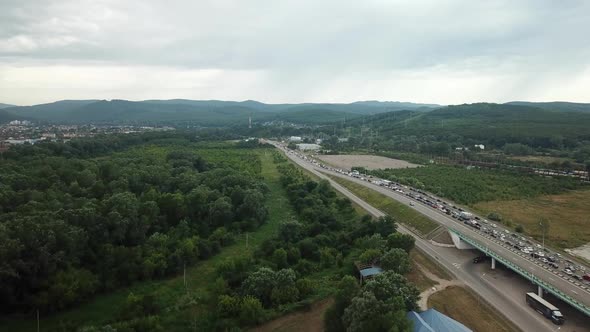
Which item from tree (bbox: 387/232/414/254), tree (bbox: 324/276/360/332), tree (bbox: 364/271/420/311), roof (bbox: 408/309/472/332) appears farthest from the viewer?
tree (bbox: 387/232/414/254)

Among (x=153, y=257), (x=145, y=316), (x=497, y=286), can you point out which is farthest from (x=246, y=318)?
(x=497, y=286)

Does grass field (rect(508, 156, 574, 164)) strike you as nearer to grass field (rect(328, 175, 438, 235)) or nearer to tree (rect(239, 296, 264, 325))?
grass field (rect(328, 175, 438, 235))

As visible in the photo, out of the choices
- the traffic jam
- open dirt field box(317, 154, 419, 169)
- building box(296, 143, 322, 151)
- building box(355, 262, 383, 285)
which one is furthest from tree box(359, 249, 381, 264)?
building box(296, 143, 322, 151)

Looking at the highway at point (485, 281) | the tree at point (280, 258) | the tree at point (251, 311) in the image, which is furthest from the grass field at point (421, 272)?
the tree at point (251, 311)

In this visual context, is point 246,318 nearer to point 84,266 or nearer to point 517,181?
point 84,266

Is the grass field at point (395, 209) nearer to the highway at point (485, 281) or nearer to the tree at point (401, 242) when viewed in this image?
the highway at point (485, 281)

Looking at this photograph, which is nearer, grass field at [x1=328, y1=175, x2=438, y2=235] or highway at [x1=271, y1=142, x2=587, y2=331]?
highway at [x1=271, y1=142, x2=587, y2=331]
